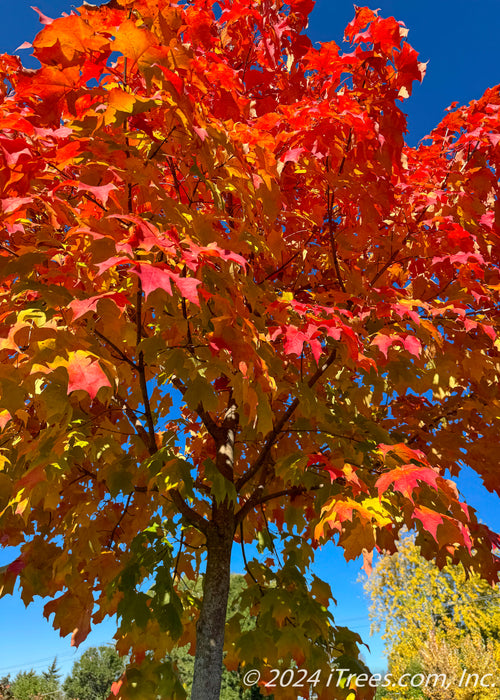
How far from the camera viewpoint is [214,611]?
3.20 meters

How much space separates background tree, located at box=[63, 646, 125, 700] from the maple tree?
3816cm

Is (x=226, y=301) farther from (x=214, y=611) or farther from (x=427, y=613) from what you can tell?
(x=427, y=613)

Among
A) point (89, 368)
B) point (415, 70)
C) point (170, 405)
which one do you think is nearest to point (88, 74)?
point (89, 368)

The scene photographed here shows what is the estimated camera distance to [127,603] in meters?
2.79

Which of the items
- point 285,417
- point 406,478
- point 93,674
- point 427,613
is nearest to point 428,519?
point 406,478

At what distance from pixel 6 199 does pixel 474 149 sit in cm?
281

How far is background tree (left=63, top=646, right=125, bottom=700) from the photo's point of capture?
34.0m

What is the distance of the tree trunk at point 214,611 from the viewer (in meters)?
2.98

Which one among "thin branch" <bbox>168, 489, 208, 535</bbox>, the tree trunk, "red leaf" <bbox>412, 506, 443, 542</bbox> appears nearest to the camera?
"red leaf" <bbox>412, 506, 443, 542</bbox>

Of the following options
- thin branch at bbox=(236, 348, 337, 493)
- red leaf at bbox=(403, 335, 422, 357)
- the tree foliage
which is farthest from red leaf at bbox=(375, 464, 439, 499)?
the tree foliage

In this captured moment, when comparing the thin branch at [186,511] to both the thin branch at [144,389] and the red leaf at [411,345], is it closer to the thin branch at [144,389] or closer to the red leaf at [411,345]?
the thin branch at [144,389]

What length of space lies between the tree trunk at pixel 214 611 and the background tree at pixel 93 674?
38111 mm

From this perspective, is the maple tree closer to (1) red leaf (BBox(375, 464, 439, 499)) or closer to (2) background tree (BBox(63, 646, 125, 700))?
(1) red leaf (BBox(375, 464, 439, 499))

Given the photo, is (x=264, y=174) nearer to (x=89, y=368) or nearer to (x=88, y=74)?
(x=88, y=74)
